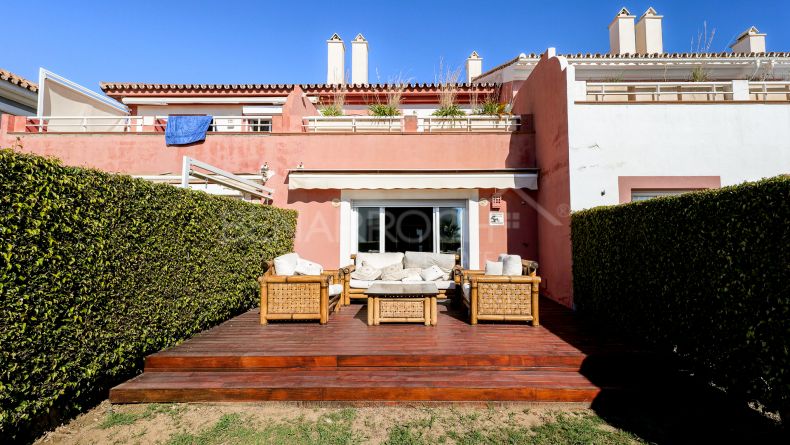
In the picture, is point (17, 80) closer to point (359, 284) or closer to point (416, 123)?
point (416, 123)

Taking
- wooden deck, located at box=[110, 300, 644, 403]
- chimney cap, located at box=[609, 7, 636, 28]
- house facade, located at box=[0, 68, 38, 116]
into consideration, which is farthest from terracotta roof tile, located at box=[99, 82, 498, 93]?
wooden deck, located at box=[110, 300, 644, 403]

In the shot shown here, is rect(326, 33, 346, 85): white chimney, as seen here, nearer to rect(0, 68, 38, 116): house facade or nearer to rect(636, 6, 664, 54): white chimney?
rect(0, 68, 38, 116): house facade

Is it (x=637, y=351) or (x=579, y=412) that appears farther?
(x=637, y=351)

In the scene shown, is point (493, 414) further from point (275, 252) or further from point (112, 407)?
point (275, 252)

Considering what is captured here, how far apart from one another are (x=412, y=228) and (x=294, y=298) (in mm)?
4998

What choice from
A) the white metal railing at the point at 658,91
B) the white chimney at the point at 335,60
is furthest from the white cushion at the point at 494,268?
the white chimney at the point at 335,60

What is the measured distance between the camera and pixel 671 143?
8.05 meters

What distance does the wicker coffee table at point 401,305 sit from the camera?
6.62 m

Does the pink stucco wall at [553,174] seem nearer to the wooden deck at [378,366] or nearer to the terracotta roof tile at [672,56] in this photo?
the wooden deck at [378,366]

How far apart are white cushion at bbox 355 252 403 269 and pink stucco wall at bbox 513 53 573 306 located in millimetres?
3947

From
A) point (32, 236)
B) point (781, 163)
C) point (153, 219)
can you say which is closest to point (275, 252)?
point (153, 219)

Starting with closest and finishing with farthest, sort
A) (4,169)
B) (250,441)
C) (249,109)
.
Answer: (4,169) < (250,441) < (249,109)

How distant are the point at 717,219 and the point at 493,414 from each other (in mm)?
3334

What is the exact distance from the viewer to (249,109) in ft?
49.8
